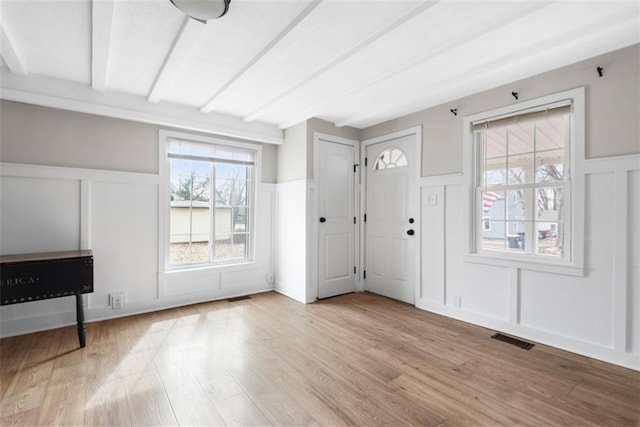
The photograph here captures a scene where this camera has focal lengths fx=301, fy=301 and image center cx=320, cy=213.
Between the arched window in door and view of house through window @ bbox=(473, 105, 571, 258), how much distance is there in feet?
3.27

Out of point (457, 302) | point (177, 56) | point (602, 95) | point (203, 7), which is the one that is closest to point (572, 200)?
point (602, 95)

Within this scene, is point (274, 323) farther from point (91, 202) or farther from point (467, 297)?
point (91, 202)

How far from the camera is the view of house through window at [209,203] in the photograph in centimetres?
394

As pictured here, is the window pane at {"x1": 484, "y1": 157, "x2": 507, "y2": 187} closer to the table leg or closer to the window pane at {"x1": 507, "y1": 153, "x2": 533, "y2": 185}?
the window pane at {"x1": 507, "y1": 153, "x2": 533, "y2": 185}

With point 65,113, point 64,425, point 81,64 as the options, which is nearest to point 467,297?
point 64,425

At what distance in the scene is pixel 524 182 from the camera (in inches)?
118

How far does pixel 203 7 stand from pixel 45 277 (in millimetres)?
2543

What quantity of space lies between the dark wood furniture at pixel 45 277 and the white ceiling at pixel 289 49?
1584 millimetres

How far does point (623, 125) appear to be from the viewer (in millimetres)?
2383

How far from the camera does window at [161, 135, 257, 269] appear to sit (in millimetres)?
3912

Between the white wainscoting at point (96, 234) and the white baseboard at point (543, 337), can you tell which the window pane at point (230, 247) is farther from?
the white baseboard at point (543, 337)

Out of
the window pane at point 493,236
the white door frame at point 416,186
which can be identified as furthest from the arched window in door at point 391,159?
the window pane at point 493,236

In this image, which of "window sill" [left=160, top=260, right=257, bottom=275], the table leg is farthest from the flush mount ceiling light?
"window sill" [left=160, top=260, right=257, bottom=275]

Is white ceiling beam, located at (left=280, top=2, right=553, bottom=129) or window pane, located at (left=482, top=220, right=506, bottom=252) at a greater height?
white ceiling beam, located at (left=280, top=2, right=553, bottom=129)
